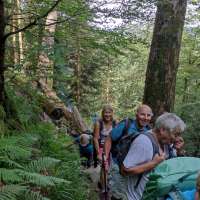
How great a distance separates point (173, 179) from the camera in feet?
9.93

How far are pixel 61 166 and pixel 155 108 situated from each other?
7.65 feet

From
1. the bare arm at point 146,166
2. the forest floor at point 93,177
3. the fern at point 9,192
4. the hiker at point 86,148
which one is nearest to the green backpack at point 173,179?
the bare arm at point 146,166

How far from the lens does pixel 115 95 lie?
35875 millimetres

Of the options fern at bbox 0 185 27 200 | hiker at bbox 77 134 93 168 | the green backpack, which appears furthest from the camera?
hiker at bbox 77 134 93 168

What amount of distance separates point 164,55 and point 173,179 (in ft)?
14.5

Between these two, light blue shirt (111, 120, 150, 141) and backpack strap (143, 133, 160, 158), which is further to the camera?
light blue shirt (111, 120, 150, 141)

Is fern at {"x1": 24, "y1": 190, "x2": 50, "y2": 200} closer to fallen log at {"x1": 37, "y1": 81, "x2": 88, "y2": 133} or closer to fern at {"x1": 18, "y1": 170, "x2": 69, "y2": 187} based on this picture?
fern at {"x1": 18, "y1": 170, "x2": 69, "y2": 187}

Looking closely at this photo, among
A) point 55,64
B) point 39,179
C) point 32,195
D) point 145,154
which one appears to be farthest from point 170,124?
point 55,64

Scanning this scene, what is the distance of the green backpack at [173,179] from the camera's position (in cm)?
290

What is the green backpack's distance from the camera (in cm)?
290

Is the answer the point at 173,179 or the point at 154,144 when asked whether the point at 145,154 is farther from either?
the point at 173,179

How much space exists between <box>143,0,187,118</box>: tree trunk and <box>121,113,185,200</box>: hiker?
3385 mm

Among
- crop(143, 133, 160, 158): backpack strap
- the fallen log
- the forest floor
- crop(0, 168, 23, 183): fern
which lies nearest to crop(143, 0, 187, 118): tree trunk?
the forest floor

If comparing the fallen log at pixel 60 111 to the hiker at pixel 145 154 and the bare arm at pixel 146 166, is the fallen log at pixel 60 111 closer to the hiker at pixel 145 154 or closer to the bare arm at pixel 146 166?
the hiker at pixel 145 154
